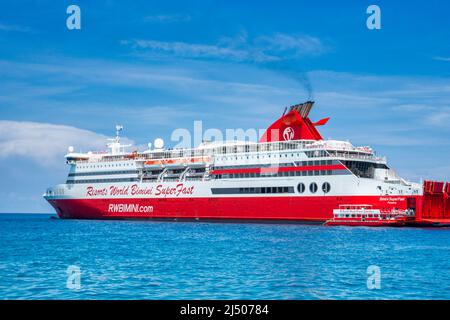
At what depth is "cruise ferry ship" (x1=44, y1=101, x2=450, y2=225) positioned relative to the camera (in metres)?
56.5

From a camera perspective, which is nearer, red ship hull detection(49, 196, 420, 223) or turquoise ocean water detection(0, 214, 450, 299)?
turquoise ocean water detection(0, 214, 450, 299)

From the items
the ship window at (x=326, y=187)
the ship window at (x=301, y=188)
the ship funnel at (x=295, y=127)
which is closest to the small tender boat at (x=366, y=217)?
the ship window at (x=326, y=187)

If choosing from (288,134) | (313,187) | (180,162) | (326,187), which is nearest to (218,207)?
(180,162)

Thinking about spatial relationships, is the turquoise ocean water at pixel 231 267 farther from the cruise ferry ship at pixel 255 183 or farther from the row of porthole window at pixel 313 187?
the row of porthole window at pixel 313 187

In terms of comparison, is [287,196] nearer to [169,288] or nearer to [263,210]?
[263,210]

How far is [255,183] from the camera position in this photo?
207ft

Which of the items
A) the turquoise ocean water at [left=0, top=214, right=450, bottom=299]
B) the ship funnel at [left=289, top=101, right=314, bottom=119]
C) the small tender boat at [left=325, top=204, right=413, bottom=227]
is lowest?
the turquoise ocean water at [left=0, top=214, right=450, bottom=299]

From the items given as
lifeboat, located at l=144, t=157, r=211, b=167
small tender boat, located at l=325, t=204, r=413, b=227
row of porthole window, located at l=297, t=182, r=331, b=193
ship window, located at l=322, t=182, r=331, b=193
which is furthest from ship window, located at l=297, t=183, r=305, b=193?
lifeboat, located at l=144, t=157, r=211, b=167

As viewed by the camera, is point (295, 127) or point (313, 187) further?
point (295, 127)

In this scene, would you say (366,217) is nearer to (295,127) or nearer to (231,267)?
(295,127)

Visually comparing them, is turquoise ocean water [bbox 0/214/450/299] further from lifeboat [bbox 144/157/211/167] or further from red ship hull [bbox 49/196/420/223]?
lifeboat [bbox 144/157/211/167]

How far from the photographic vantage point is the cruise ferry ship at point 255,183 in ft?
185

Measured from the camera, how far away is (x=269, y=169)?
6294 cm
